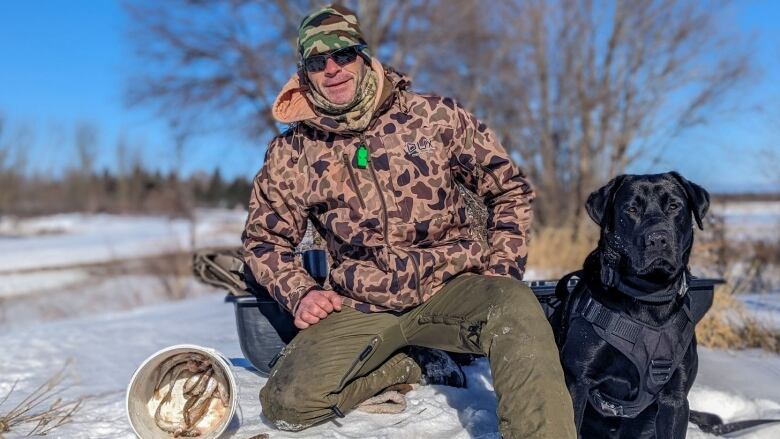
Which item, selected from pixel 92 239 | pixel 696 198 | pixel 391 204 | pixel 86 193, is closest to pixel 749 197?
pixel 696 198

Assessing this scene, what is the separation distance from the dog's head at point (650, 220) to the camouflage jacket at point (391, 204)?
42cm

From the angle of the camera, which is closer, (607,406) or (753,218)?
(607,406)

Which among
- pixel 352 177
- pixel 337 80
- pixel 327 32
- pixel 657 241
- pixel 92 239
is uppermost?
pixel 327 32

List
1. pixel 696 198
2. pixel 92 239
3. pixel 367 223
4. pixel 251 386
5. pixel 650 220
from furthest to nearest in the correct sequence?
1. pixel 92 239
2. pixel 251 386
3. pixel 367 223
4. pixel 696 198
5. pixel 650 220

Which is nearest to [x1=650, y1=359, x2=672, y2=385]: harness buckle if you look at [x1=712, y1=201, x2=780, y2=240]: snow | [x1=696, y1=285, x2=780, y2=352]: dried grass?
[x1=696, y1=285, x2=780, y2=352]: dried grass

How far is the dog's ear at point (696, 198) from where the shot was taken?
2469 mm

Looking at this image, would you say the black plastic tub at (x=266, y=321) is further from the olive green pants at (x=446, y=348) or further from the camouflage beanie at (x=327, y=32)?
the camouflage beanie at (x=327, y=32)

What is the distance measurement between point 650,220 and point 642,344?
45 cm

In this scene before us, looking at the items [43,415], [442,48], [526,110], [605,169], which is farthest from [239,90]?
[43,415]

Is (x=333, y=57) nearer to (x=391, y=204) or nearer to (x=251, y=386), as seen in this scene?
(x=391, y=204)

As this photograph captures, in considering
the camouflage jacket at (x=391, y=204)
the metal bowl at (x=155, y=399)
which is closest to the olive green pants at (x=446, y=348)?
the camouflage jacket at (x=391, y=204)

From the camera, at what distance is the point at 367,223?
2705 mm

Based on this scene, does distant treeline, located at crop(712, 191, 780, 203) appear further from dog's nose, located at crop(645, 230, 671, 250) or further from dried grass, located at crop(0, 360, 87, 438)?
dried grass, located at crop(0, 360, 87, 438)

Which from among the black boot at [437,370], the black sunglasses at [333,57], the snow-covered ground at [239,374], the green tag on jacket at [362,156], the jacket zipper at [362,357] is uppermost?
the black sunglasses at [333,57]
